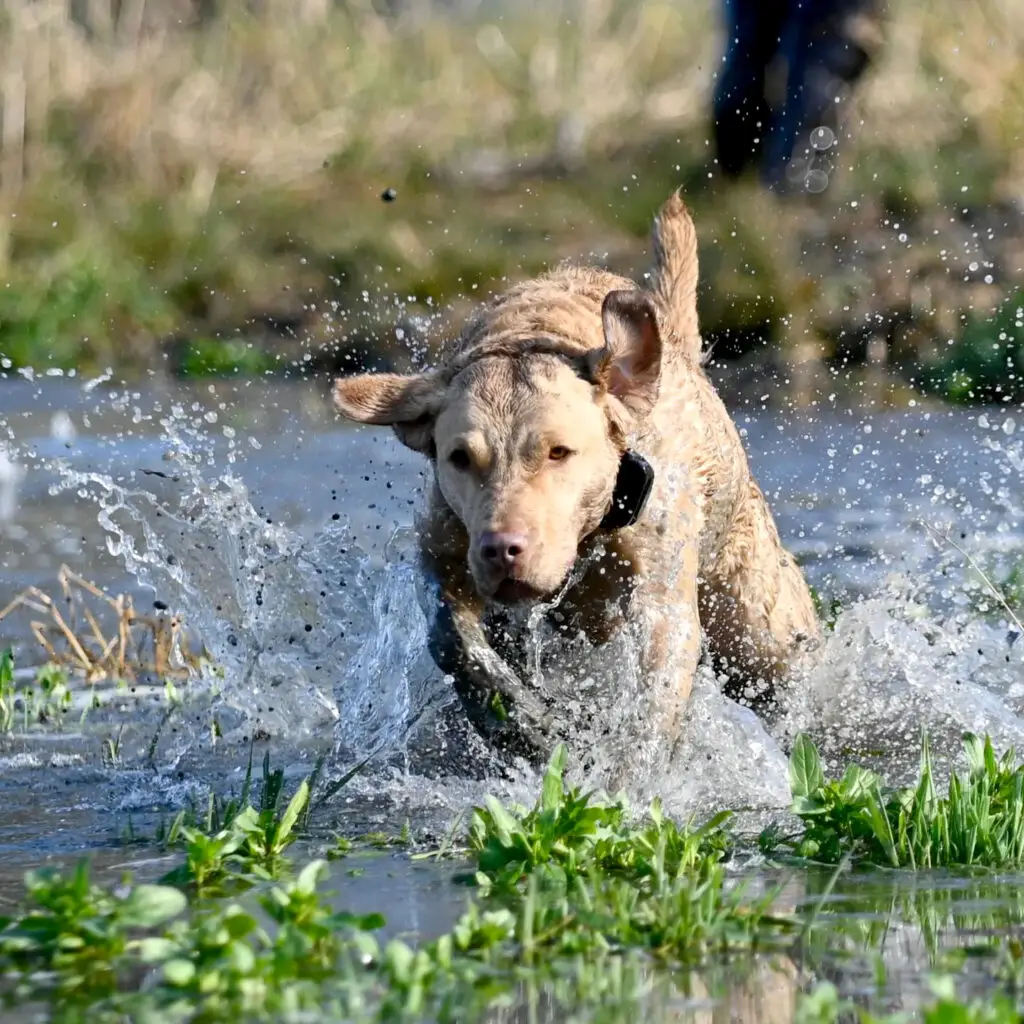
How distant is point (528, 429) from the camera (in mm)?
6395

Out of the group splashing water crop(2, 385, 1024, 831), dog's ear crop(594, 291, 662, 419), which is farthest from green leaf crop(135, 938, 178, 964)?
dog's ear crop(594, 291, 662, 419)

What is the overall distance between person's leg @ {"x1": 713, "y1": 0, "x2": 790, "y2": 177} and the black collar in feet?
38.6

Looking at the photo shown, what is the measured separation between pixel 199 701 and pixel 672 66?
15811 millimetres

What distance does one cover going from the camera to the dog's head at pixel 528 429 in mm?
6152

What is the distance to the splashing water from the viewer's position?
675 centimetres

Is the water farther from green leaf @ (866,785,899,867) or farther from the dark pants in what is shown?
the dark pants

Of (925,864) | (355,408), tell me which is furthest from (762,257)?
(925,864)

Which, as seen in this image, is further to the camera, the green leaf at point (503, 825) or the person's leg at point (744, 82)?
the person's leg at point (744, 82)

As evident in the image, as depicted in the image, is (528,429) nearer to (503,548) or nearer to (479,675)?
(503,548)

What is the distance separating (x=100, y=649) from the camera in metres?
9.30

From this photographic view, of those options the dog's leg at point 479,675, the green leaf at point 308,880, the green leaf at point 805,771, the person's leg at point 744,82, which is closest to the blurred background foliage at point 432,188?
the person's leg at point 744,82

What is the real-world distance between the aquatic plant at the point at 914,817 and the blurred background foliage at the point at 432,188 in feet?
30.7

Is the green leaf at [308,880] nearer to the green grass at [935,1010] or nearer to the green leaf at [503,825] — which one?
the green leaf at [503,825]

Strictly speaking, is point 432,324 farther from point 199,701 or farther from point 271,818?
point 271,818
